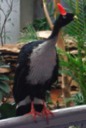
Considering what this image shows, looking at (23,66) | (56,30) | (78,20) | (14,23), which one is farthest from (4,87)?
(14,23)

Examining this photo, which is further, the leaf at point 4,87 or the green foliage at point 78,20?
the leaf at point 4,87

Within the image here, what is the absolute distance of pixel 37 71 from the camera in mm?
1689

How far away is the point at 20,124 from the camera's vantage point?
1314mm

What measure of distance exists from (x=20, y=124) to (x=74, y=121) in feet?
0.65

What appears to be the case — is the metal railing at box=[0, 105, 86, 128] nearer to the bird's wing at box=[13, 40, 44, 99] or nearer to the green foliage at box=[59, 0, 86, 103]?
the bird's wing at box=[13, 40, 44, 99]

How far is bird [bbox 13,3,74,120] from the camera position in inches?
63.3

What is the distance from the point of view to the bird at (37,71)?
161cm

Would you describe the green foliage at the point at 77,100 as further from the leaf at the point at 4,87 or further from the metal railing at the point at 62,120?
the metal railing at the point at 62,120

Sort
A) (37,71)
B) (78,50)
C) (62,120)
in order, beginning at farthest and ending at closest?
1. (78,50)
2. (37,71)
3. (62,120)

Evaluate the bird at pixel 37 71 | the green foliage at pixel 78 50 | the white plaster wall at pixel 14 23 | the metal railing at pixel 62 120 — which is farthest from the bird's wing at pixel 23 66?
the white plaster wall at pixel 14 23

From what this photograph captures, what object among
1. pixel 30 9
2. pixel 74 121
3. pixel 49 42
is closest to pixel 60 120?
pixel 74 121

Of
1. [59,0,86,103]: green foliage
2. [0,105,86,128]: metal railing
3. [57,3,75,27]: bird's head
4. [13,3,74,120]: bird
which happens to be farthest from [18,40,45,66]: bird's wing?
[59,0,86,103]: green foliage

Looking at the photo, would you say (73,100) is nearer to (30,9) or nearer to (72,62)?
(72,62)

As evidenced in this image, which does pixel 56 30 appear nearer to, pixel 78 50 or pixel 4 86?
pixel 78 50
